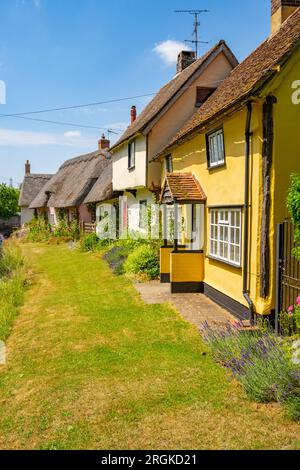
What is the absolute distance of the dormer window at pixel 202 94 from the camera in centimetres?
1666

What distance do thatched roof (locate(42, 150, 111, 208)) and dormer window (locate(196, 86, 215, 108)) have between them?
605 inches

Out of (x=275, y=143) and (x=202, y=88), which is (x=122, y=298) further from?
(x=202, y=88)

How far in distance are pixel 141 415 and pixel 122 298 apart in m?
6.72

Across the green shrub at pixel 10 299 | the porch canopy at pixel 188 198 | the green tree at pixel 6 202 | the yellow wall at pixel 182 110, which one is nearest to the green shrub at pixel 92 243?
the yellow wall at pixel 182 110

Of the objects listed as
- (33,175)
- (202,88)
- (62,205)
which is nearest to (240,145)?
(202,88)

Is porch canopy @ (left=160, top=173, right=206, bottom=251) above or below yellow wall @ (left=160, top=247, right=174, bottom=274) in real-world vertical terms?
above

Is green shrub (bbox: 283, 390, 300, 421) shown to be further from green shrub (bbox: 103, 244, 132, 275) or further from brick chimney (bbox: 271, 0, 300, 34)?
green shrub (bbox: 103, 244, 132, 275)

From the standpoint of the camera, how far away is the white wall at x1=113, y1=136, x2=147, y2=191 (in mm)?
17641

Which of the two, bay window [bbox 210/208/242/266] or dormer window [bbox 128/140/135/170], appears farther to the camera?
dormer window [bbox 128/140/135/170]

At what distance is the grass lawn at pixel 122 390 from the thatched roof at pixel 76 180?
68.9 feet

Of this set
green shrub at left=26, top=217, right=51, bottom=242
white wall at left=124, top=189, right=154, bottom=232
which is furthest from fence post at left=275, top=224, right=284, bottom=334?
green shrub at left=26, top=217, right=51, bottom=242

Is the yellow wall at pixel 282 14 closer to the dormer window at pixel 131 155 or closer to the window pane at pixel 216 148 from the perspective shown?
the window pane at pixel 216 148

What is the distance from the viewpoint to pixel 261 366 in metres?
5.69

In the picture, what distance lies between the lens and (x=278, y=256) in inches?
306
